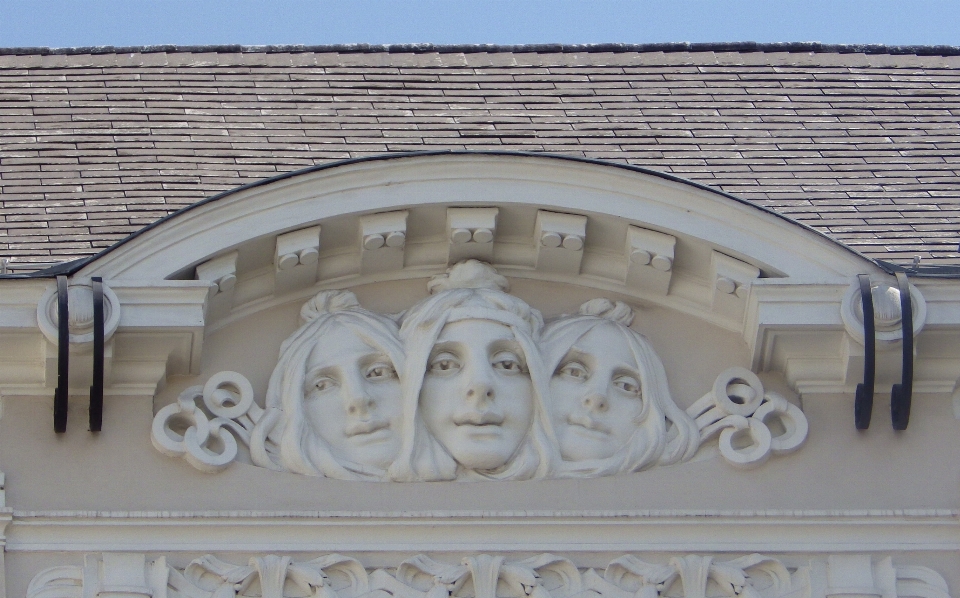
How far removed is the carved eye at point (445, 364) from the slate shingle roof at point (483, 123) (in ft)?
6.22

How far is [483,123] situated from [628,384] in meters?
2.66

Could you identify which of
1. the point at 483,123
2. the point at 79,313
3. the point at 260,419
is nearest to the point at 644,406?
the point at 260,419

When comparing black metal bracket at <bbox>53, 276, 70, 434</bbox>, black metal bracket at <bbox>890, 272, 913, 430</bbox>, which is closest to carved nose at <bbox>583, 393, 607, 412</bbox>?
black metal bracket at <bbox>890, 272, 913, 430</bbox>

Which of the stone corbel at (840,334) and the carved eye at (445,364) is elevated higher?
the stone corbel at (840,334)

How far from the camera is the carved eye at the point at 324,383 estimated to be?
938 cm

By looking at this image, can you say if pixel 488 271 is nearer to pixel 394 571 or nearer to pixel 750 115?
pixel 394 571

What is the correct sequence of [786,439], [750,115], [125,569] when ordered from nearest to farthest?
[125,569] < [786,439] < [750,115]

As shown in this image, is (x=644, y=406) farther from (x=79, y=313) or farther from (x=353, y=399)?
(x=79, y=313)

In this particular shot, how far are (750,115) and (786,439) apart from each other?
3.12 metres

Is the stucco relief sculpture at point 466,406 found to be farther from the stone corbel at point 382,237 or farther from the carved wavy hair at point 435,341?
the stone corbel at point 382,237

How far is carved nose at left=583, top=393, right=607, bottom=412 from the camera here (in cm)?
930

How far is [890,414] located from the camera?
371 inches

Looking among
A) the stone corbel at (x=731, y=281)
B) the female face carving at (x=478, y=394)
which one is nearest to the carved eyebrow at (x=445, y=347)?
the female face carving at (x=478, y=394)

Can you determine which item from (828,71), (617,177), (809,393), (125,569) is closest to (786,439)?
(809,393)
